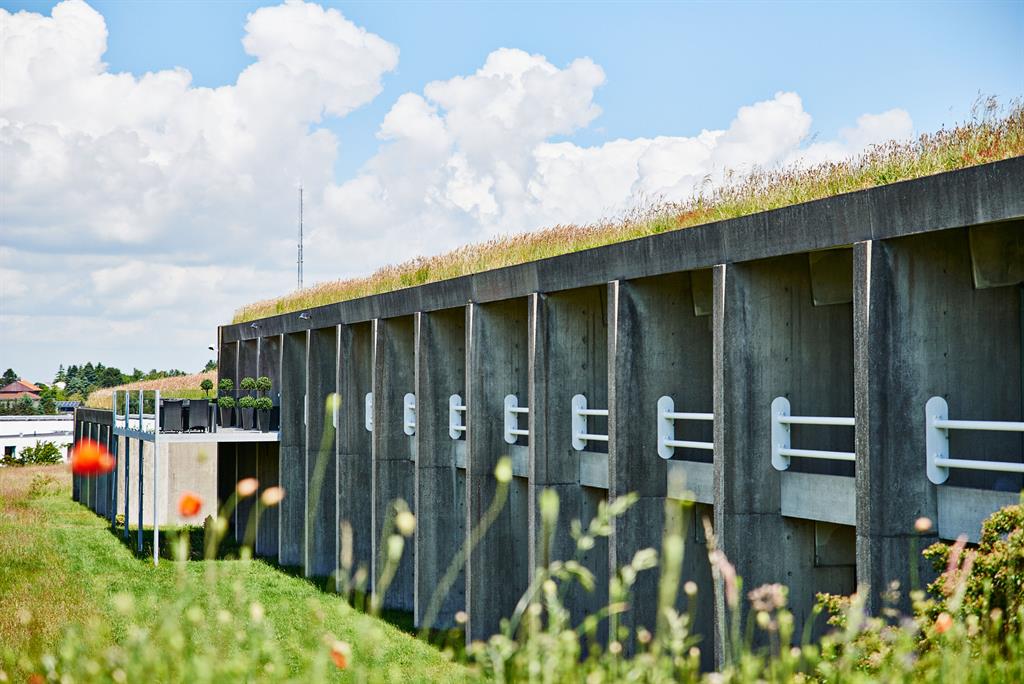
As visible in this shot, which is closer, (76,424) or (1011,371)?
(1011,371)

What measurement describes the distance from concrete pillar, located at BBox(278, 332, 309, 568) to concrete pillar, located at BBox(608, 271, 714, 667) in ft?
39.6

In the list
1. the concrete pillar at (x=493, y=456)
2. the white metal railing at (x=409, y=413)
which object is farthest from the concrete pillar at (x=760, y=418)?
the white metal railing at (x=409, y=413)

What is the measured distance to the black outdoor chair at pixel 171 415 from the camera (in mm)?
21312

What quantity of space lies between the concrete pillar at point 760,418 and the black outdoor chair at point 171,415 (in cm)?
1451

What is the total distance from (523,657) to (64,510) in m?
29.9

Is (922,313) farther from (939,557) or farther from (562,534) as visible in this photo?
(562,534)

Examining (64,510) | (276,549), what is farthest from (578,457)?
(64,510)

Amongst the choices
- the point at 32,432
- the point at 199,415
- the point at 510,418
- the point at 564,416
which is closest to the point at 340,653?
the point at 564,416

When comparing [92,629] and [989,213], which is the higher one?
[989,213]

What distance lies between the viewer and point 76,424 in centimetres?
3375

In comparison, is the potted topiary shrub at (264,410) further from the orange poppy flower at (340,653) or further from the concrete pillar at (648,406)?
the orange poppy flower at (340,653)

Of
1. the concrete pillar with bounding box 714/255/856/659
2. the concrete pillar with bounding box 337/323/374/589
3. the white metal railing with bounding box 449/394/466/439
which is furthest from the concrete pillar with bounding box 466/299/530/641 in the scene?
the concrete pillar with bounding box 714/255/856/659

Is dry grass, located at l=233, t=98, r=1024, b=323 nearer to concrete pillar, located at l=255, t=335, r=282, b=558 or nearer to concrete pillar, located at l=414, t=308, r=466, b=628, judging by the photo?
concrete pillar, located at l=414, t=308, r=466, b=628

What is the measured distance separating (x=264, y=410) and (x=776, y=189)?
1516 cm
